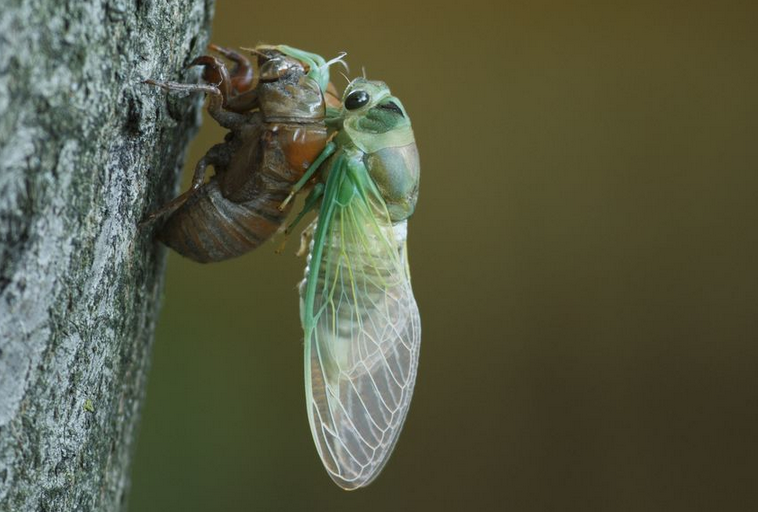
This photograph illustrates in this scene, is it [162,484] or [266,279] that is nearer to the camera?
[162,484]

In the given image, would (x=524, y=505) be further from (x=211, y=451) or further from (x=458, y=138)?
(x=458, y=138)

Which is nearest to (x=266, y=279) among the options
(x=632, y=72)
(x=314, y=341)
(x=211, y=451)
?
(x=211, y=451)

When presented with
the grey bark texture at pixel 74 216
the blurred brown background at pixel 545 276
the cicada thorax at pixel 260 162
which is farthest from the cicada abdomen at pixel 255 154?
the blurred brown background at pixel 545 276

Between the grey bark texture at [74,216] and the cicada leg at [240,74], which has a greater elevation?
the cicada leg at [240,74]

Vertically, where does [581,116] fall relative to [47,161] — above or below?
above

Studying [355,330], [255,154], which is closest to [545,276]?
[355,330]

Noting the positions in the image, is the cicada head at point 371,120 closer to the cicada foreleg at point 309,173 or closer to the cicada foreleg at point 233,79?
the cicada foreleg at point 309,173
